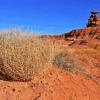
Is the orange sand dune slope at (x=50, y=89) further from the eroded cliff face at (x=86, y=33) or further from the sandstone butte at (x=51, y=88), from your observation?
the eroded cliff face at (x=86, y=33)

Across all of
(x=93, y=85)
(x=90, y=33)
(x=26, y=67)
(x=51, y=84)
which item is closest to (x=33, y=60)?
(x=26, y=67)

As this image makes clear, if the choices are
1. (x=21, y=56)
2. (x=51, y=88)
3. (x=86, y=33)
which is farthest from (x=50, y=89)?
(x=86, y=33)

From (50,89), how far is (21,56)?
100 cm

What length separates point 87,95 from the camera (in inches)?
287

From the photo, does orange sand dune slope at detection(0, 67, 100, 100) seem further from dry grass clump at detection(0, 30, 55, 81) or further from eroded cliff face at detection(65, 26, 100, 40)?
eroded cliff face at detection(65, 26, 100, 40)

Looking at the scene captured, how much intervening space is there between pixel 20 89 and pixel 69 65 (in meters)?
3.25

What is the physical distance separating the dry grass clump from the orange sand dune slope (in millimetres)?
208

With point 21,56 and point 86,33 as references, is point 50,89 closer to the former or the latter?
point 21,56

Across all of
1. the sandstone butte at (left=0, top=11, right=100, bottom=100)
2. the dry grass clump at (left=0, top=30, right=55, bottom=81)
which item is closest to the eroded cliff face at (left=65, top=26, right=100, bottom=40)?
the sandstone butte at (left=0, top=11, right=100, bottom=100)

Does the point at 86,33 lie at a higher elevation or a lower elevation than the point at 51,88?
higher

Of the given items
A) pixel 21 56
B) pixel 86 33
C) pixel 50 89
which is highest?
pixel 86 33

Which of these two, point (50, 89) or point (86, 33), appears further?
point (86, 33)

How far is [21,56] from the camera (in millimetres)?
6680

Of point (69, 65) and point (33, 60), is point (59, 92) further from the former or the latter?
point (69, 65)
